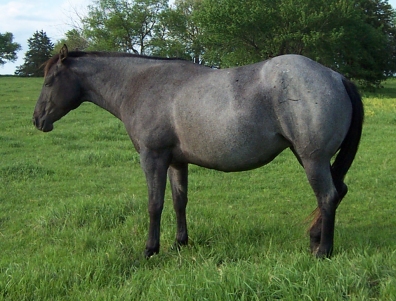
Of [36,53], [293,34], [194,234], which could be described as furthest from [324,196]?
[36,53]

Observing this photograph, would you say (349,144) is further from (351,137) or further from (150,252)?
(150,252)

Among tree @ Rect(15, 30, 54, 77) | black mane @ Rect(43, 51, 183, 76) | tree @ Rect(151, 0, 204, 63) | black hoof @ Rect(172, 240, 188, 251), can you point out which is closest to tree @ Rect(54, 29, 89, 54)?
tree @ Rect(151, 0, 204, 63)

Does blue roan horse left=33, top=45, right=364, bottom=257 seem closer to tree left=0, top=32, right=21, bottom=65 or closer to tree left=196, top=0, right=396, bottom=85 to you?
tree left=196, top=0, right=396, bottom=85

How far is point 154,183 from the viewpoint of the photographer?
4.17m

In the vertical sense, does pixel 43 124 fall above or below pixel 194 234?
above

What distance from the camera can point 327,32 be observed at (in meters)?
26.8

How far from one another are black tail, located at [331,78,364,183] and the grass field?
2.37ft

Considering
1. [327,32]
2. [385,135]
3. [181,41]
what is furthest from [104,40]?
[385,135]

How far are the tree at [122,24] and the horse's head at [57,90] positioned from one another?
33597mm

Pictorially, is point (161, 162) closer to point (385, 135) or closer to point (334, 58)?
point (385, 135)

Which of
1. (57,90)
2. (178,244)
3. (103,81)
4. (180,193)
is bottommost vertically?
(178,244)

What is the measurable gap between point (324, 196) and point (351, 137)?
608mm

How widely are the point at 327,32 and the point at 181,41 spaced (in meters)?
18.1

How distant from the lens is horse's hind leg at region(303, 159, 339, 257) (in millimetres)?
3656
